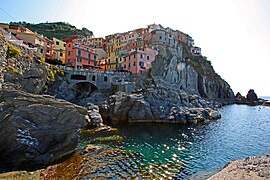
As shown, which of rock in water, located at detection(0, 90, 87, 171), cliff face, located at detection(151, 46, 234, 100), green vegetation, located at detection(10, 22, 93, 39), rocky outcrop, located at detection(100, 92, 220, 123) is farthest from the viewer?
green vegetation, located at detection(10, 22, 93, 39)

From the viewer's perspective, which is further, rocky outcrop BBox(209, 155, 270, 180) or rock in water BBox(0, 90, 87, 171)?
rock in water BBox(0, 90, 87, 171)

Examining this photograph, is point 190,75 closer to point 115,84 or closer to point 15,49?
point 115,84

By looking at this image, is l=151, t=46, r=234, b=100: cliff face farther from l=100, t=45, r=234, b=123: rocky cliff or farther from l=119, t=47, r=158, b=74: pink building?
l=119, t=47, r=158, b=74: pink building

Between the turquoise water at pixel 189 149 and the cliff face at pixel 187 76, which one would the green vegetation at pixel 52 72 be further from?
the cliff face at pixel 187 76

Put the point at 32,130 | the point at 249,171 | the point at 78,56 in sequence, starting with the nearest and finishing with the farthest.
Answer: the point at 249,171 < the point at 32,130 < the point at 78,56

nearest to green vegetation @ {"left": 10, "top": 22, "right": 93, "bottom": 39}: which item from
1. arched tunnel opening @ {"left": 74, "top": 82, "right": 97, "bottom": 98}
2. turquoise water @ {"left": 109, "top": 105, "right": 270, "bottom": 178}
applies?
arched tunnel opening @ {"left": 74, "top": 82, "right": 97, "bottom": 98}

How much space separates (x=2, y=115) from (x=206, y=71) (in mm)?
112737

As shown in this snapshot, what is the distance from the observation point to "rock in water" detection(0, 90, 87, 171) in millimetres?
16234

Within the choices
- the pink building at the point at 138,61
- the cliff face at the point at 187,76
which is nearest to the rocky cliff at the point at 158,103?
the cliff face at the point at 187,76

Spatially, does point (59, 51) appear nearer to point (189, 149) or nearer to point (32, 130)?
point (32, 130)

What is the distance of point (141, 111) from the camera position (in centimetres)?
4681

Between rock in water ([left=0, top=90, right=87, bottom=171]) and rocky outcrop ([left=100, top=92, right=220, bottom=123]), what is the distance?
2644 cm

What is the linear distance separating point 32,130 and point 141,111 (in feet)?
105

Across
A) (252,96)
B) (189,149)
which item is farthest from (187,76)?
(252,96)
